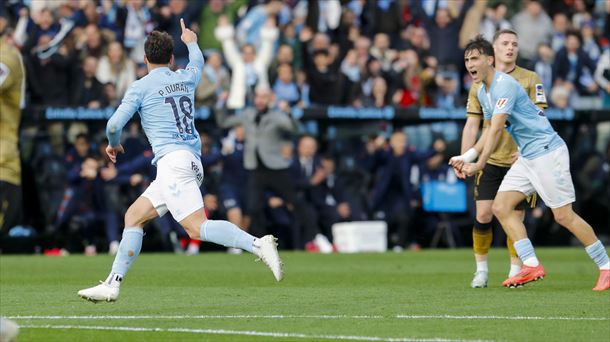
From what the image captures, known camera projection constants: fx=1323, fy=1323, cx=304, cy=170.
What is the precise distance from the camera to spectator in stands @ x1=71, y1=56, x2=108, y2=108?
69.5 feet

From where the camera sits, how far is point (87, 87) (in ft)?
69.9

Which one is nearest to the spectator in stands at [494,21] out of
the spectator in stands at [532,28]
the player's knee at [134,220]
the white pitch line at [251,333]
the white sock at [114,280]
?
the spectator in stands at [532,28]

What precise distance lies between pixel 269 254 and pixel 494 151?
12.1ft

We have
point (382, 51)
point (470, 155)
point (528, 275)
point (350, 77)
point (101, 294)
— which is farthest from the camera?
point (382, 51)

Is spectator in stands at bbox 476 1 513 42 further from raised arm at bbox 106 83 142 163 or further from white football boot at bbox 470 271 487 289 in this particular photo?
raised arm at bbox 106 83 142 163

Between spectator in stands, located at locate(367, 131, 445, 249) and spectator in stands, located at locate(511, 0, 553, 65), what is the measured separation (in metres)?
3.81

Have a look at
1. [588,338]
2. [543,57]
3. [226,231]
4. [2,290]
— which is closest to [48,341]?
[226,231]

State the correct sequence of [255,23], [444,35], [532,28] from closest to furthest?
[255,23] → [444,35] → [532,28]

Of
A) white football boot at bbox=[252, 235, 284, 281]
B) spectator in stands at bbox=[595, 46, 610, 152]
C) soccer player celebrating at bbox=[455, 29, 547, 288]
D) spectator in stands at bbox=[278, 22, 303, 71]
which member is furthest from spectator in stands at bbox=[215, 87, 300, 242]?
white football boot at bbox=[252, 235, 284, 281]

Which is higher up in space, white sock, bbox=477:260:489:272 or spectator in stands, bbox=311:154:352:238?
white sock, bbox=477:260:489:272

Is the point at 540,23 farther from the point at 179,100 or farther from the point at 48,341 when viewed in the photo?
the point at 48,341

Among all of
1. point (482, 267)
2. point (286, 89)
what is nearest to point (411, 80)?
point (286, 89)

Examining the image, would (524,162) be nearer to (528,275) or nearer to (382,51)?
(528,275)

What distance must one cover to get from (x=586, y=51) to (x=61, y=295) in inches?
592
